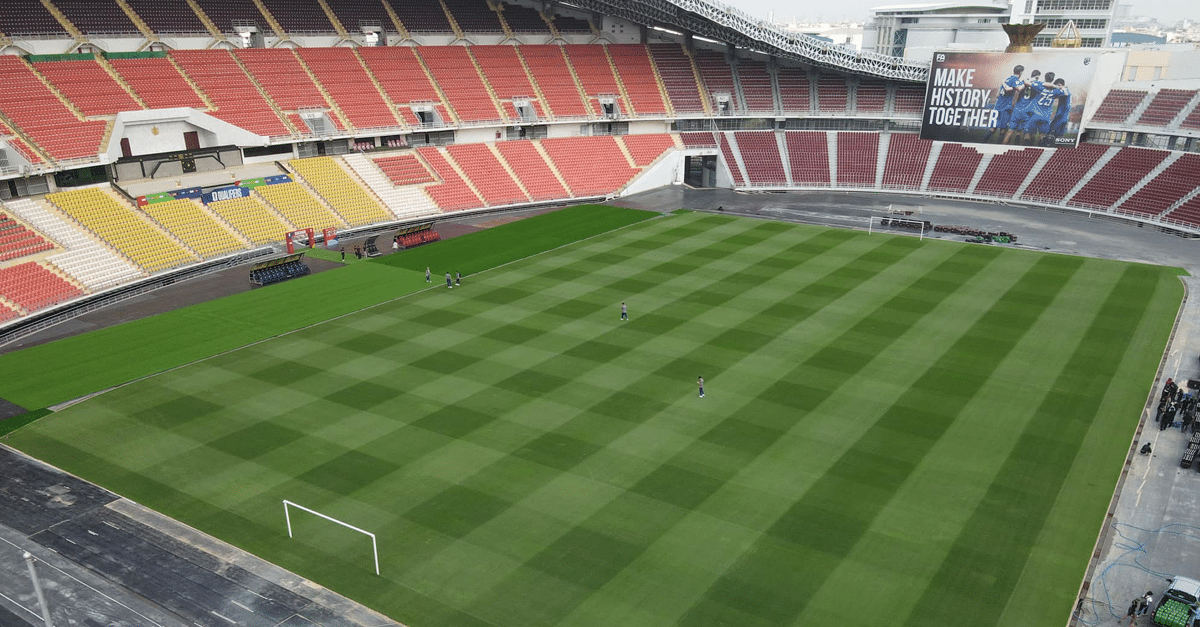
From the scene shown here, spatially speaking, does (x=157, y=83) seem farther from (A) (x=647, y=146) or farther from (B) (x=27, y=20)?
(A) (x=647, y=146)

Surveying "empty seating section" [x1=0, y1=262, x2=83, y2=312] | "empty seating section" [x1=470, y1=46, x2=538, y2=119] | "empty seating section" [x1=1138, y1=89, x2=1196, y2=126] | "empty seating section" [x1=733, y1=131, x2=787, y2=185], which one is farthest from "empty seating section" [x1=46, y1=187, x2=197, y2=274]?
"empty seating section" [x1=1138, y1=89, x2=1196, y2=126]

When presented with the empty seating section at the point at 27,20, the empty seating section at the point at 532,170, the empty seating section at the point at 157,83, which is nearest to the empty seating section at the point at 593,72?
the empty seating section at the point at 532,170

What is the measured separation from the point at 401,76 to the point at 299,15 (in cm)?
911

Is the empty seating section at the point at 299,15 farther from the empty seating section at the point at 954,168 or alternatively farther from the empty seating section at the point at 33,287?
the empty seating section at the point at 954,168

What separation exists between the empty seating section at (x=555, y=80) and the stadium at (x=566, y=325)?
1.30 ft

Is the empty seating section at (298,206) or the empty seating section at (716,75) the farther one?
the empty seating section at (716,75)

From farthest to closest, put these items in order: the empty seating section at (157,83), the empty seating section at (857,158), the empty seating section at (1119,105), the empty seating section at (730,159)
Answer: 1. the empty seating section at (730,159)
2. the empty seating section at (857,158)
3. the empty seating section at (1119,105)
4. the empty seating section at (157,83)

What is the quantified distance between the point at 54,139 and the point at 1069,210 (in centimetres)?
6801

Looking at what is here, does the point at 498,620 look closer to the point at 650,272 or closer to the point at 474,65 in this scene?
the point at 650,272

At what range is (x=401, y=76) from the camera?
64.4 meters

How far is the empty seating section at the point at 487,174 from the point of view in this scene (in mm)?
61406

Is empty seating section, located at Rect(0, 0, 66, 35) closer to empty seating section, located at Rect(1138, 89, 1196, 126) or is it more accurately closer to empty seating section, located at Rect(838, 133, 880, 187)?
empty seating section, located at Rect(838, 133, 880, 187)

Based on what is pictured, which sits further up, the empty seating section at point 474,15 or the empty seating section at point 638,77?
the empty seating section at point 474,15

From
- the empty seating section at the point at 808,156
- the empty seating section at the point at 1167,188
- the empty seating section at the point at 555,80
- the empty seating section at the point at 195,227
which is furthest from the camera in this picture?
the empty seating section at the point at 808,156
